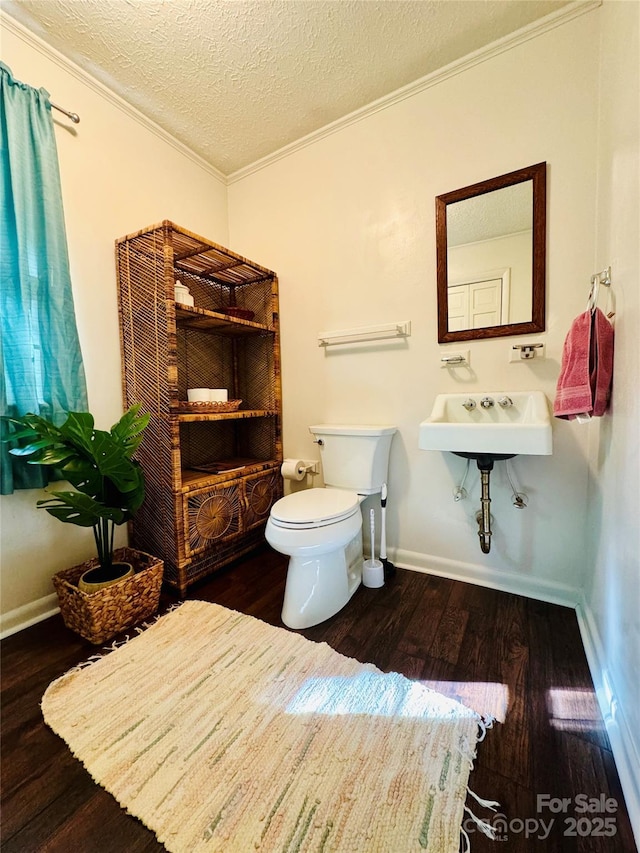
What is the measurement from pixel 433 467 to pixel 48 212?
203 cm

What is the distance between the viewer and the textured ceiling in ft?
4.33

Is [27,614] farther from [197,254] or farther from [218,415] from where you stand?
[197,254]

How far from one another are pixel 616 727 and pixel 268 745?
2.93ft

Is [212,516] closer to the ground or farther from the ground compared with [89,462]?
closer to the ground

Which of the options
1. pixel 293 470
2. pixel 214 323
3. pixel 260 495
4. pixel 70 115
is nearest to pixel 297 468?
pixel 293 470

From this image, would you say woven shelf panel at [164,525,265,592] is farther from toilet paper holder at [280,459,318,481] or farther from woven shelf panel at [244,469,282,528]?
toilet paper holder at [280,459,318,481]

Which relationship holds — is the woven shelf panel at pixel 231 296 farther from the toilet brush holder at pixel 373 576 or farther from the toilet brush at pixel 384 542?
the toilet brush holder at pixel 373 576

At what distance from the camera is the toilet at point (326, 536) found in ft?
4.32

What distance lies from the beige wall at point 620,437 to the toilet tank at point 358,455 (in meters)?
0.86

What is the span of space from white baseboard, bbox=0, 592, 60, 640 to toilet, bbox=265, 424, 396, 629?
1032mm

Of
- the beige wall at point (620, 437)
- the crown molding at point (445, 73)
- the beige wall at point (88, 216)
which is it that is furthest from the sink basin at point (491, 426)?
the beige wall at point (88, 216)

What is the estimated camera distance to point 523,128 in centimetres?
143

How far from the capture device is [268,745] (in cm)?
89

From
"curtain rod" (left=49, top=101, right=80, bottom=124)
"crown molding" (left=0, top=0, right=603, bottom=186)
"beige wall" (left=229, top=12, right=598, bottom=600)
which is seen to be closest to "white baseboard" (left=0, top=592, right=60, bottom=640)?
"beige wall" (left=229, top=12, right=598, bottom=600)
